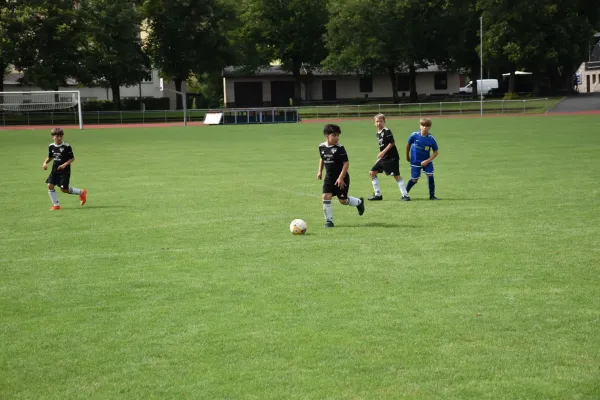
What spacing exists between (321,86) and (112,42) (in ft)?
87.4

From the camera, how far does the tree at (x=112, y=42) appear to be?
232 feet

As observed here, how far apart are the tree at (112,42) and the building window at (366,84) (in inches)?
1047

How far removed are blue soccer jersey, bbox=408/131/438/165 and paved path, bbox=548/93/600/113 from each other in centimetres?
4694

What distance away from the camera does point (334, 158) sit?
13242 millimetres

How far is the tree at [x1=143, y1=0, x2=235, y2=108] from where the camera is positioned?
77.0m

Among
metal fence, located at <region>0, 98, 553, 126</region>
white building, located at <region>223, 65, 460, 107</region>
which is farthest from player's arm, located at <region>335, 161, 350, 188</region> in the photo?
white building, located at <region>223, 65, 460, 107</region>

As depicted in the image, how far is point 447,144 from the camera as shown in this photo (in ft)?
108

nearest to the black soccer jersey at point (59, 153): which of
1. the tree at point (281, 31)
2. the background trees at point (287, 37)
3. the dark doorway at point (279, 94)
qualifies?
the background trees at point (287, 37)

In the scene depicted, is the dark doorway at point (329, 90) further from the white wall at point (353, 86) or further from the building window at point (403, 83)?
the building window at point (403, 83)

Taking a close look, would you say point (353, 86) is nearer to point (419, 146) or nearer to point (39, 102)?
point (39, 102)

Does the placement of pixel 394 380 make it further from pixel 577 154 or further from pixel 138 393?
pixel 577 154

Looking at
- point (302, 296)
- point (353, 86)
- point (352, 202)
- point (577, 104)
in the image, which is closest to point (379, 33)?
point (353, 86)

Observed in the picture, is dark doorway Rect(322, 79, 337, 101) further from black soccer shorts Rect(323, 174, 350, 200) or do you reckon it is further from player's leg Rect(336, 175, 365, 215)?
black soccer shorts Rect(323, 174, 350, 200)

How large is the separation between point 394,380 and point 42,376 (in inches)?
103
